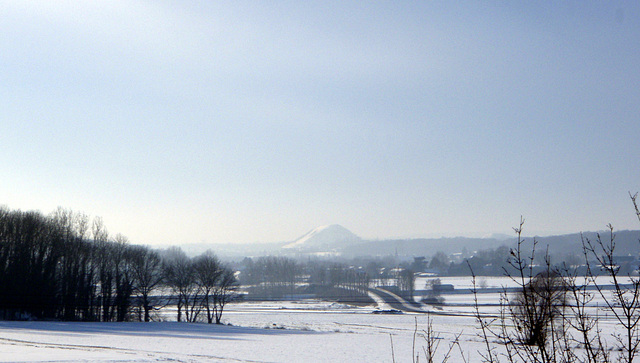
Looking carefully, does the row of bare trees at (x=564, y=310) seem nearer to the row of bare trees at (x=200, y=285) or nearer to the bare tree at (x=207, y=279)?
the row of bare trees at (x=200, y=285)

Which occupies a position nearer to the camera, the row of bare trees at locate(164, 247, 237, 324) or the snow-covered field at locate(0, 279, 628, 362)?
the snow-covered field at locate(0, 279, 628, 362)

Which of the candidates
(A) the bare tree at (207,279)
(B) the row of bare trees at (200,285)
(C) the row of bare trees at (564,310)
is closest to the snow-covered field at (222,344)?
(C) the row of bare trees at (564,310)

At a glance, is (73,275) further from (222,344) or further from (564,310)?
(564,310)

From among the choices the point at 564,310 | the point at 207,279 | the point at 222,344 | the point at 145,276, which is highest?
the point at 564,310

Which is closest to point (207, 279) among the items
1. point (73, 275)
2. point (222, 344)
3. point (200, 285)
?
point (200, 285)

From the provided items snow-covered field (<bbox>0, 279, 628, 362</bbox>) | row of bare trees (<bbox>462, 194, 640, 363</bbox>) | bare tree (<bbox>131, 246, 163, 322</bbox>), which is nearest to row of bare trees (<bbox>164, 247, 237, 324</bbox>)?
bare tree (<bbox>131, 246, 163, 322</bbox>)

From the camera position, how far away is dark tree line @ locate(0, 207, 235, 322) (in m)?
49.6

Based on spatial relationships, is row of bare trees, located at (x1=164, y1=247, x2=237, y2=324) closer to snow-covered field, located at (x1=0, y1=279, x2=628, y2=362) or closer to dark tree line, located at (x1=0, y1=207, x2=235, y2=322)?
dark tree line, located at (x1=0, y1=207, x2=235, y2=322)

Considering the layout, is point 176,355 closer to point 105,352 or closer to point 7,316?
point 105,352

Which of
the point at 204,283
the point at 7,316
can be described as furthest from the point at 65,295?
the point at 204,283

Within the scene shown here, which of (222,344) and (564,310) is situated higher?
(564,310)

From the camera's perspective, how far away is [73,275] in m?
55.1

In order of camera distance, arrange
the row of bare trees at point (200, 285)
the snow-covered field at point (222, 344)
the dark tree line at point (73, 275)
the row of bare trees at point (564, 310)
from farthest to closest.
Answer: the row of bare trees at point (200, 285) < the dark tree line at point (73, 275) < the snow-covered field at point (222, 344) < the row of bare trees at point (564, 310)

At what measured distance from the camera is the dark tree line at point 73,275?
1953 inches
